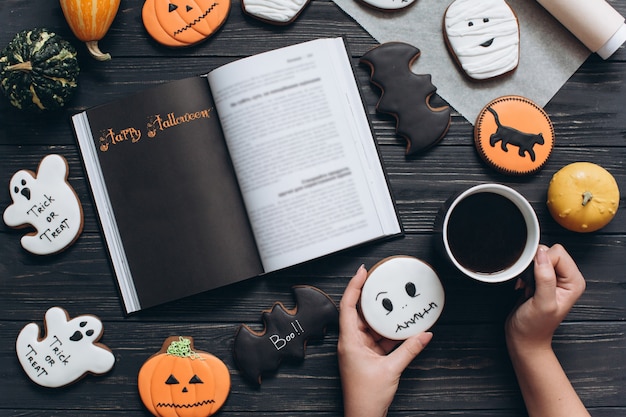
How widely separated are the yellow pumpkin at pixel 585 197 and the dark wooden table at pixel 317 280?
0.04 metres

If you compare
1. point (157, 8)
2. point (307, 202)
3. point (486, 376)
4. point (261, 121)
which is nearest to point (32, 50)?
point (157, 8)

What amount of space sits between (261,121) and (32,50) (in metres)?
0.32

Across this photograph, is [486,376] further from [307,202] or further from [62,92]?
[62,92]

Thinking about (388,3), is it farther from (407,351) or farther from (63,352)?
(63,352)

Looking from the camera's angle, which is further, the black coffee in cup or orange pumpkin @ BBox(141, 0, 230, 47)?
orange pumpkin @ BBox(141, 0, 230, 47)

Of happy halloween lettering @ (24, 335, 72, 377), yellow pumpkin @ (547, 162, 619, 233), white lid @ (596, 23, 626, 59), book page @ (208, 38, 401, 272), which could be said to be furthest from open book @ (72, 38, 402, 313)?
white lid @ (596, 23, 626, 59)

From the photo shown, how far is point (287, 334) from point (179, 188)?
0.26 m

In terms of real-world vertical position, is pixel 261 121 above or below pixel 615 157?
above

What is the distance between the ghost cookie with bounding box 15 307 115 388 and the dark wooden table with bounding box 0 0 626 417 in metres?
0.02

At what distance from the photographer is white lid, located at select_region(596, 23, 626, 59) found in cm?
77

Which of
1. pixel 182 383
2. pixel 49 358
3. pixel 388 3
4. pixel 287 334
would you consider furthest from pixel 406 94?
pixel 49 358

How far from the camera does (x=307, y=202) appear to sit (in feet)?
2.54

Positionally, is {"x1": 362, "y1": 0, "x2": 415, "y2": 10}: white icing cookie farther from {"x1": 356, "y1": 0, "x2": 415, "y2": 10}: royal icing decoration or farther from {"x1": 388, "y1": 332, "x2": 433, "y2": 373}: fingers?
{"x1": 388, "y1": 332, "x2": 433, "y2": 373}: fingers

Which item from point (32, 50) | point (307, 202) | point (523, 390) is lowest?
point (523, 390)
